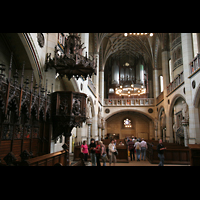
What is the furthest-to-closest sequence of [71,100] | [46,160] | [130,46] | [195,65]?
[130,46] < [195,65] < [71,100] < [46,160]

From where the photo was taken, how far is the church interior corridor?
19.1ft

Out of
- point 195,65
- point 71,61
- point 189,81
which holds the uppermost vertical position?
point 195,65

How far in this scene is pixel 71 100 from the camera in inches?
301

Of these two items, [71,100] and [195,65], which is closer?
[71,100]

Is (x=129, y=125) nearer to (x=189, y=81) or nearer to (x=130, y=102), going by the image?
(x=130, y=102)

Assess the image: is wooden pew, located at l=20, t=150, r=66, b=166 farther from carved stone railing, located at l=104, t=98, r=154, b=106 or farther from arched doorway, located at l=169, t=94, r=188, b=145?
carved stone railing, located at l=104, t=98, r=154, b=106

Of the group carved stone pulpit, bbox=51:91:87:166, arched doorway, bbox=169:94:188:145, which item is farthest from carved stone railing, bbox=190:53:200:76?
carved stone pulpit, bbox=51:91:87:166

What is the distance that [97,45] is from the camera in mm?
19906

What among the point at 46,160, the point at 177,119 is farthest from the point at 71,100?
the point at 177,119

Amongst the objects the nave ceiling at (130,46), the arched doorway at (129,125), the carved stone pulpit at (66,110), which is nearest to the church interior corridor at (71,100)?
the carved stone pulpit at (66,110)

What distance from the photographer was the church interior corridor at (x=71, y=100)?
19.1ft

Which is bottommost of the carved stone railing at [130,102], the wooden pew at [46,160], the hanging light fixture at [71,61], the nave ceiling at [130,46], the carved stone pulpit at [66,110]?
the wooden pew at [46,160]

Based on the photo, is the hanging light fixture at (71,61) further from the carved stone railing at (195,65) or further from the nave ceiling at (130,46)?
the nave ceiling at (130,46)
